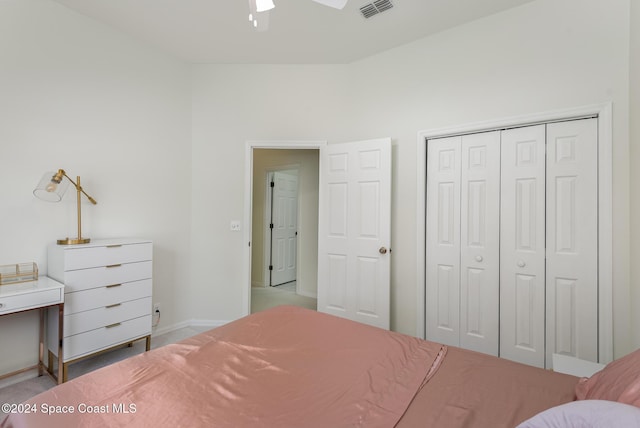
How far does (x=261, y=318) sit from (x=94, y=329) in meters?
1.38

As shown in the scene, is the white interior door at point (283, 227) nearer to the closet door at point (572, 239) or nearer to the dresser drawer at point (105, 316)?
the dresser drawer at point (105, 316)

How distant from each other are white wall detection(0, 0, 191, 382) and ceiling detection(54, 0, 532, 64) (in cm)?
28

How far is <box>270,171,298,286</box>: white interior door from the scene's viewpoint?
529 cm

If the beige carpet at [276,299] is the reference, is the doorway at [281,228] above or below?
above

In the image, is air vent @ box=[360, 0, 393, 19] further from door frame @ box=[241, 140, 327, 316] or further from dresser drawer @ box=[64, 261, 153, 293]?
dresser drawer @ box=[64, 261, 153, 293]

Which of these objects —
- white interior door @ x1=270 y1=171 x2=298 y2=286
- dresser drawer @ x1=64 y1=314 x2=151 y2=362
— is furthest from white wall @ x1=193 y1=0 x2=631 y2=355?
white interior door @ x1=270 y1=171 x2=298 y2=286

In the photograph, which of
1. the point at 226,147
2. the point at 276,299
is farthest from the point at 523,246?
the point at 276,299

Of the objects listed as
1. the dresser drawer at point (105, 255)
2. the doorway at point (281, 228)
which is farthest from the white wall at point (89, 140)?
the doorway at point (281, 228)

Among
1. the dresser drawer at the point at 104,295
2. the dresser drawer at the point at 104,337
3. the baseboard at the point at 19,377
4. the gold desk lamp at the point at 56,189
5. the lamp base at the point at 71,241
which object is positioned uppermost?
the gold desk lamp at the point at 56,189

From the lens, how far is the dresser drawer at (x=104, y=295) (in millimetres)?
2078

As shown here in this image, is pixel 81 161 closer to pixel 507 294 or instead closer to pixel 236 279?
pixel 236 279

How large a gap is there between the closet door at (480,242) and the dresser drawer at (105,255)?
2674 mm

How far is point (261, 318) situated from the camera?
70.2 inches

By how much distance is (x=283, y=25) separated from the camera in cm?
258
